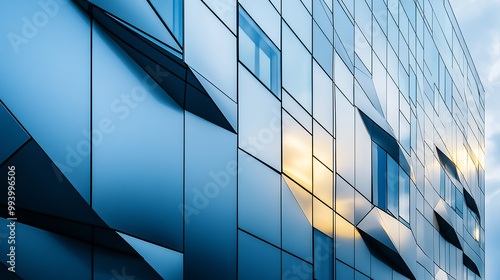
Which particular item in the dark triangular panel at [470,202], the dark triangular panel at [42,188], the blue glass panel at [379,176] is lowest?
the dark triangular panel at [42,188]

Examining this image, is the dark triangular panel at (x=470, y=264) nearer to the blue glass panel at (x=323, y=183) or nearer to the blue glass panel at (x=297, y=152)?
the blue glass panel at (x=323, y=183)

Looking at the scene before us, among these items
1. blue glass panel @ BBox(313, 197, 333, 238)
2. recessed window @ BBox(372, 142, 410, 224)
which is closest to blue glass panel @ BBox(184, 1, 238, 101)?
blue glass panel @ BBox(313, 197, 333, 238)

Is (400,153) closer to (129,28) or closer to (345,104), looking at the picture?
(345,104)

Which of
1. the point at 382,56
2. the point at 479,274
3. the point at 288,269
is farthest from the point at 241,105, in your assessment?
the point at 479,274

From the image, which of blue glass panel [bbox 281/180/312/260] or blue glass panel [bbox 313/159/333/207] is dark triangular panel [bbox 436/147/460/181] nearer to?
blue glass panel [bbox 313/159/333/207]

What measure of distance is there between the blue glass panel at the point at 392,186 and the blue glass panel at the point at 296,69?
8.63 meters

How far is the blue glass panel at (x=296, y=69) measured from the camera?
588 inches

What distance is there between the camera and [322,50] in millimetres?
17625

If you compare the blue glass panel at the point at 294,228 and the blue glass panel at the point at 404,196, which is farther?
the blue glass panel at the point at 404,196

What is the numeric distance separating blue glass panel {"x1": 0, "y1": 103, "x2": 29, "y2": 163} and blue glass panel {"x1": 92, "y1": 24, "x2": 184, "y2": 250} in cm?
130

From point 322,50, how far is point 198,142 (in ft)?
28.1

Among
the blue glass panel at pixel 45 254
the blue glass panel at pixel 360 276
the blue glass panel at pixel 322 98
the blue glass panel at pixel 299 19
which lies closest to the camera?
the blue glass panel at pixel 45 254

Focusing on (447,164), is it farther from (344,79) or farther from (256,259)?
(256,259)

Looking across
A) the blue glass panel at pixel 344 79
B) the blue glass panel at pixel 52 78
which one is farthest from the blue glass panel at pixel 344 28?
the blue glass panel at pixel 52 78
